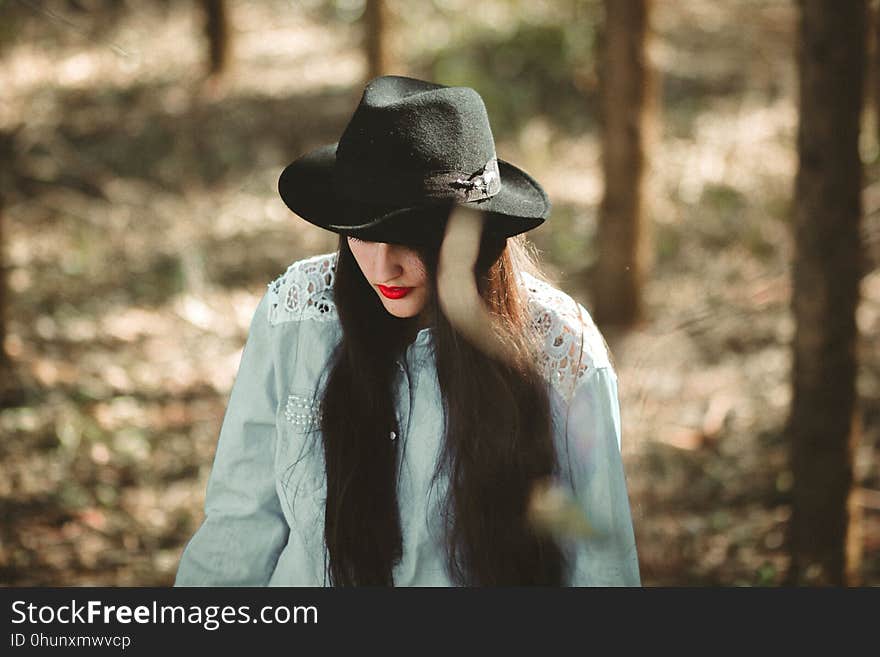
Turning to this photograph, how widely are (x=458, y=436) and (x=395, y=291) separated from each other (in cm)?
31

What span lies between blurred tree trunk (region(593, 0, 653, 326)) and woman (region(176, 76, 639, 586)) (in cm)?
421

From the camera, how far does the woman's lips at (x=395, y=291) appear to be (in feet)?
6.27

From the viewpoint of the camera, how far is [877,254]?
676 centimetres

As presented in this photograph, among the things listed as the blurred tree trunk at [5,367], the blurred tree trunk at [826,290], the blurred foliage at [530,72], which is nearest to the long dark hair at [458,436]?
the blurred tree trunk at [826,290]

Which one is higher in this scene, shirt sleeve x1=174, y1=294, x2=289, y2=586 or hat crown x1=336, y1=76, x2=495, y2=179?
hat crown x1=336, y1=76, x2=495, y2=179

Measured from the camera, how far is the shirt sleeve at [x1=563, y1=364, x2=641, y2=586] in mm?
1956

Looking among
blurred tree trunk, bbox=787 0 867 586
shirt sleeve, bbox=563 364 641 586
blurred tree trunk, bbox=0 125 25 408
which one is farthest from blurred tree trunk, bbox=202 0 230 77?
shirt sleeve, bbox=563 364 641 586

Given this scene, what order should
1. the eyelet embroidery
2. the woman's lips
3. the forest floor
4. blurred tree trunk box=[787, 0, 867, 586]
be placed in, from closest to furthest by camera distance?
1. the woman's lips
2. the eyelet embroidery
3. blurred tree trunk box=[787, 0, 867, 586]
4. the forest floor

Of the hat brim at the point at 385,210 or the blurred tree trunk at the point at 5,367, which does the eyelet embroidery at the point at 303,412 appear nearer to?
the hat brim at the point at 385,210

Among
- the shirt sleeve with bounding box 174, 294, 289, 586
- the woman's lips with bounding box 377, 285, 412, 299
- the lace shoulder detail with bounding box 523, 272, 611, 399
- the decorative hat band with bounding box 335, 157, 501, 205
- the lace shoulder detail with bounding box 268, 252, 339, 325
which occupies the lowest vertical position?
the shirt sleeve with bounding box 174, 294, 289, 586

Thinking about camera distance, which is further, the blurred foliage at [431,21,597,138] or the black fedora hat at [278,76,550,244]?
the blurred foliage at [431,21,597,138]

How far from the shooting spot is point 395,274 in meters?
1.88

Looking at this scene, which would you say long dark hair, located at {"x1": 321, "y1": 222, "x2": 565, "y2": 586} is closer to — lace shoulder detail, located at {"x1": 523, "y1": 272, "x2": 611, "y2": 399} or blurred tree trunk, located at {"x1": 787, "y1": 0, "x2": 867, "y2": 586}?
lace shoulder detail, located at {"x1": 523, "y1": 272, "x2": 611, "y2": 399}

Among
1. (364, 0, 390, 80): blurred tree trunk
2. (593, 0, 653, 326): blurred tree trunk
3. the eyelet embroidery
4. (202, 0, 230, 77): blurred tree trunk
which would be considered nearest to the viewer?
the eyelet embroidery
